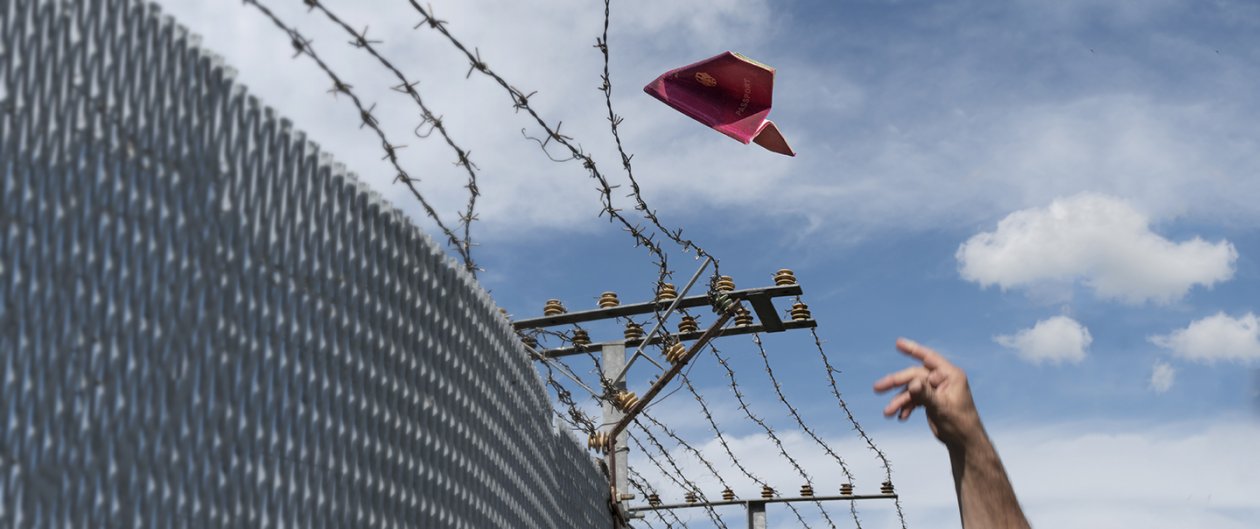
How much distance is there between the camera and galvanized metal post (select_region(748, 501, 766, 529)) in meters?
12.4

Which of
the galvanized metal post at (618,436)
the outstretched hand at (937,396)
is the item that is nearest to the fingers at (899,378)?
the outstretched hand at (937,396)

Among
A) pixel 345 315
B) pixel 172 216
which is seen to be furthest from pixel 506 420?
pixel 172 216

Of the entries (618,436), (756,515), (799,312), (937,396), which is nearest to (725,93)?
(618,436)

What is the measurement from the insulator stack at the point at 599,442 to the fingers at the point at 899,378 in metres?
4.83

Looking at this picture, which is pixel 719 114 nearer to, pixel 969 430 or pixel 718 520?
pixel 969 430

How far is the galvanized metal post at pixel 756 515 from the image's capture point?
12398 millimetres

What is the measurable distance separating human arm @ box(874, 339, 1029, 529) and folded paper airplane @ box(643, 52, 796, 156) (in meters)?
4.34

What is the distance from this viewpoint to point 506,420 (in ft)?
15.5

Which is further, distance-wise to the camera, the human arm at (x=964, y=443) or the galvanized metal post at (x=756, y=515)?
the galvanized metal post at (x=756, y=515)

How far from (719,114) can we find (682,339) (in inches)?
105

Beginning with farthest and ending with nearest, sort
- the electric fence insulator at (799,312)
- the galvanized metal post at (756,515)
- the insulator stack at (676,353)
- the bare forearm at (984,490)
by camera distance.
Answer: the galvanized metal post at (756,515) < the electric fence insulator at (799,312) < the insulator stack at (676,353) < the bare forearm at (984,490)

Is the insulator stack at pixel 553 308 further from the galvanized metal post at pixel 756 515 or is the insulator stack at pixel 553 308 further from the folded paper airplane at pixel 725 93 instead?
the galvanized metal post at pixel 756 515

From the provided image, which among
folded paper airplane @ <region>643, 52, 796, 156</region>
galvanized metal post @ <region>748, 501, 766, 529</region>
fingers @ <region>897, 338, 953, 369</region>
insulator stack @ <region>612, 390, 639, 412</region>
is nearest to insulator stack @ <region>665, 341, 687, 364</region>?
insulator stack @ <region>612, 390, 639, 412</region>

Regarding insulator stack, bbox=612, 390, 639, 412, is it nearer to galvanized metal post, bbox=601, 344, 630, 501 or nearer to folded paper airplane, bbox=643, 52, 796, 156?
galvanized metal post, bbox=601, 344, 630, 501
